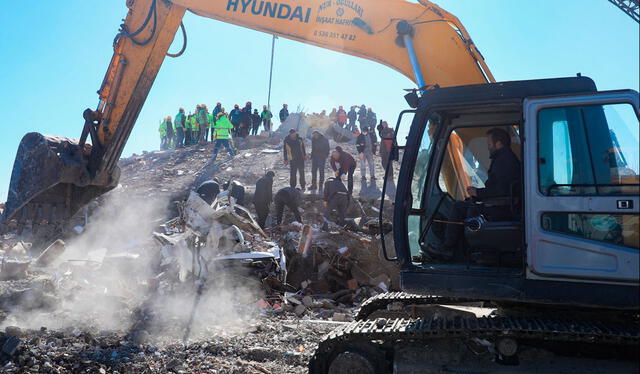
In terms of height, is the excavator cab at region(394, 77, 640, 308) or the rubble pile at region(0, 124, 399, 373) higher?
the excavator cab at region(394, 77, 640, 308)

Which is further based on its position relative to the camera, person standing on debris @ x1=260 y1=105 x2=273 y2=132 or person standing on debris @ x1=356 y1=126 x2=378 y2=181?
person standing on debris @ x1=260 y1=105 x2=273 y2=132

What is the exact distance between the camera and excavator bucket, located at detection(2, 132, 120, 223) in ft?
18.2

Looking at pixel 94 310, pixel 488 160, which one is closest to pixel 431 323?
pixel 488 160

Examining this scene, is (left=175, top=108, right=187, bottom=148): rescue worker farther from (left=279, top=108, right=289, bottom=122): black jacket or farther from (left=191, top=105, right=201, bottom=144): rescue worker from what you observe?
(left=279, top=108, right=289, bottom=122): black jacket

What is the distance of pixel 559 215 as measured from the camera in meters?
3.12

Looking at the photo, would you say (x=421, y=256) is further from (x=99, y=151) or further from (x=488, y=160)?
(x=99, y=151)

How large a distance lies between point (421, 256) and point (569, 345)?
1188 mm

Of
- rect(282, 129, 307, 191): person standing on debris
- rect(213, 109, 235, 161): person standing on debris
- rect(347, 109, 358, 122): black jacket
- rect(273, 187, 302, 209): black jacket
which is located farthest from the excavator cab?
rect(347, 109, 358, 122): black jacket

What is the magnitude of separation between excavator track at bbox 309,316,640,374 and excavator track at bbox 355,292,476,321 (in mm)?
765

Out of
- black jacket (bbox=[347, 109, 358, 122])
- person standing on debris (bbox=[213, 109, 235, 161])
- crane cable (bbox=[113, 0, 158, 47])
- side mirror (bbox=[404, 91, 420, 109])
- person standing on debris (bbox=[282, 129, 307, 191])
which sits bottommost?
side mirror (bbox=[404, 91, 420, 109])

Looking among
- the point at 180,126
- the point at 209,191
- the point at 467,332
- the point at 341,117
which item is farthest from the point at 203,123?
the point at 467,332

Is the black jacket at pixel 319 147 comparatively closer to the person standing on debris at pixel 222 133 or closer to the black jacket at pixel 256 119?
the person standing on debris at pixel 222 133

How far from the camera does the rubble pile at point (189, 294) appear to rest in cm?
457

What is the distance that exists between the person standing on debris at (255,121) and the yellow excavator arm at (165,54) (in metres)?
17.6
